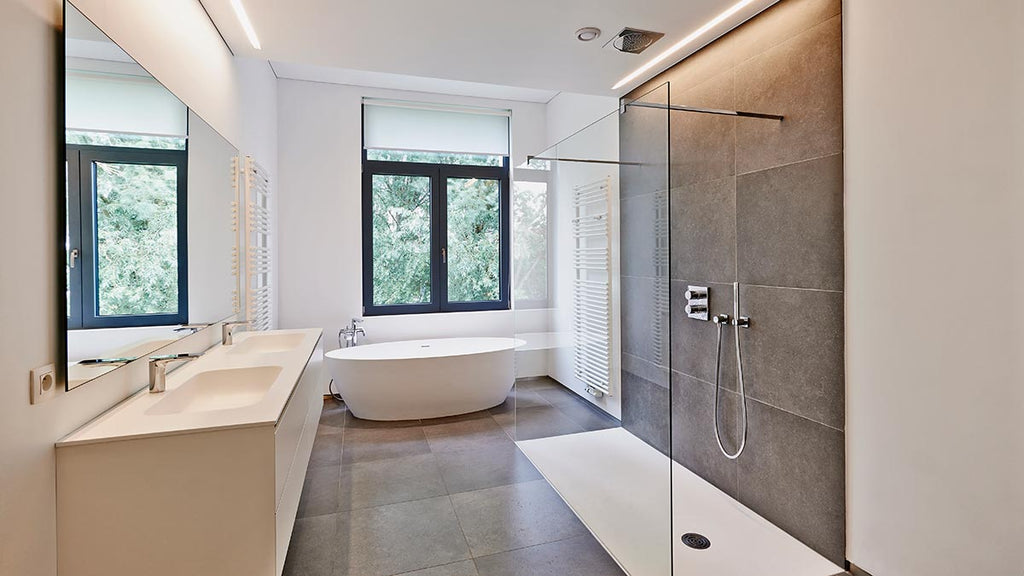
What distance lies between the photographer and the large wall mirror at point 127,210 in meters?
1.42

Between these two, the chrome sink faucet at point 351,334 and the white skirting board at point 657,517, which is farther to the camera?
the chrome sink faucet at point 351,334

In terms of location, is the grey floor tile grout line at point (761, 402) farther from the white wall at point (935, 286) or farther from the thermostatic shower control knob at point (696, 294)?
the thermostatic shower control knob at point (696, 294)

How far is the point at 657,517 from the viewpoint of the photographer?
195 cm

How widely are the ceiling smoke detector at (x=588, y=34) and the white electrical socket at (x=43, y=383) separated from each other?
96.9 inches

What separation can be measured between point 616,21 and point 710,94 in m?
0.71

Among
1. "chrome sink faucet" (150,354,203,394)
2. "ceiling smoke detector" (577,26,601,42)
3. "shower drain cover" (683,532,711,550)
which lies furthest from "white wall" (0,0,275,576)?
"shower drain cover" (683,532,711,550)

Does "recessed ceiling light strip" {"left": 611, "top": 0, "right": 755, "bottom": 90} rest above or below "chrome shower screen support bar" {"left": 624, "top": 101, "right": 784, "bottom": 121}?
above

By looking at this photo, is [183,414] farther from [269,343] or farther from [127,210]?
[269,343]

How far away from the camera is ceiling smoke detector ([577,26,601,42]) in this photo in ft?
7.97

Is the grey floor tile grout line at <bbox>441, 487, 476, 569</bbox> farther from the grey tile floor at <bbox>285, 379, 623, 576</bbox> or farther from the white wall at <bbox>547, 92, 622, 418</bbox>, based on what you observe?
the white wall at <bbox>547, 92, 622, 418</bbox>

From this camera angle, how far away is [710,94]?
2.68m

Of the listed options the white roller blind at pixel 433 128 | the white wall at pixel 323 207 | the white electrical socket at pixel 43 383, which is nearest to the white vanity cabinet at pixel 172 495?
the white electrical socket at pixel 43 383

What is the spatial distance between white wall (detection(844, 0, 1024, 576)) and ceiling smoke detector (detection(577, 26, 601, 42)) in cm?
107

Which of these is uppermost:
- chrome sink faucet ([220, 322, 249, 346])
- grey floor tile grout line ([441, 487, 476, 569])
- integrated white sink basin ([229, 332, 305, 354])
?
chrome sink faucet ([220, 322, 249, 346])
